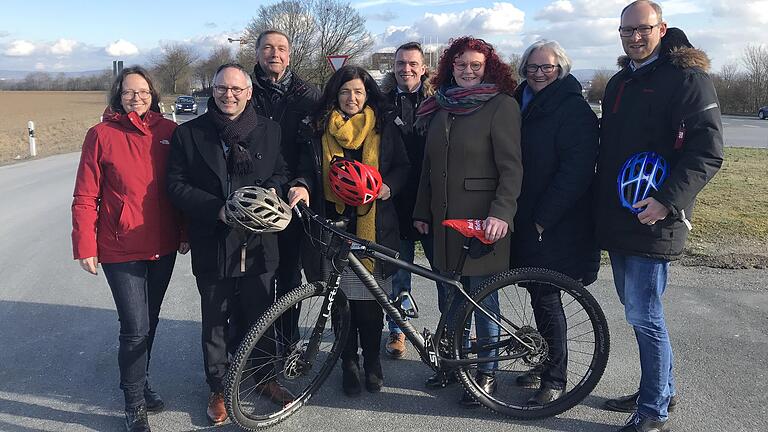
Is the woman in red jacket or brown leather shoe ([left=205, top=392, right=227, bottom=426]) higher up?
the woman in red jacket

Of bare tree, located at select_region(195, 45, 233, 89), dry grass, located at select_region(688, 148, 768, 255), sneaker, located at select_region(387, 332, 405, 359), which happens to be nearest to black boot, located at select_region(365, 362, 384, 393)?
sneaker, located at select_region(387, 332, 405, 359)

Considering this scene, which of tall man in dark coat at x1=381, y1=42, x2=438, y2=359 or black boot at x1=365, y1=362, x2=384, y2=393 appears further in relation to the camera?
tall man in dark coat at x1=381, y1=42, x2=438, y2=359

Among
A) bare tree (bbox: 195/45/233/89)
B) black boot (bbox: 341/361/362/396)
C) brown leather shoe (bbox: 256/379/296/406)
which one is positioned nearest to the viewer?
brown leather shoe (bbox: 256/379/296/406)

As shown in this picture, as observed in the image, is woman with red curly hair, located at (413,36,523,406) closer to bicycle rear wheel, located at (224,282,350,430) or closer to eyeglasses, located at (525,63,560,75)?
eyeglasses, located at (525,63,560,75)

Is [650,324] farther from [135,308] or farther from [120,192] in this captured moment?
[120,192]

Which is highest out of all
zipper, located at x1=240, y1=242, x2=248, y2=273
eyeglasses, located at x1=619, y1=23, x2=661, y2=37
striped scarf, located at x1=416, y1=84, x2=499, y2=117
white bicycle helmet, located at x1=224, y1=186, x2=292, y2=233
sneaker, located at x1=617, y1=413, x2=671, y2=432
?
eyeglasses, located at x1=619, y1=23, x2=661, y2=37

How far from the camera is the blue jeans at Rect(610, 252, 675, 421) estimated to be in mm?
3197

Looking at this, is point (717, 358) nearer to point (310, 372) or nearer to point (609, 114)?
point (609, 114)

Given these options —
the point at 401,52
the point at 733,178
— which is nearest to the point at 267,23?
the point at 733,178

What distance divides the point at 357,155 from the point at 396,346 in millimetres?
1560

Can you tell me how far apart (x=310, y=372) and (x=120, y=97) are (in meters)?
2.02

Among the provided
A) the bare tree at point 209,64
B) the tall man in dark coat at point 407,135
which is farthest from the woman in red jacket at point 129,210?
the bare tree at point 209,64

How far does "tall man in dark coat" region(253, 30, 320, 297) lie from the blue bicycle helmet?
5.95 feet

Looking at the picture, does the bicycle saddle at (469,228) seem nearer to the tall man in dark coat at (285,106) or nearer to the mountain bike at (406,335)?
the mountain bike at (406,335)
